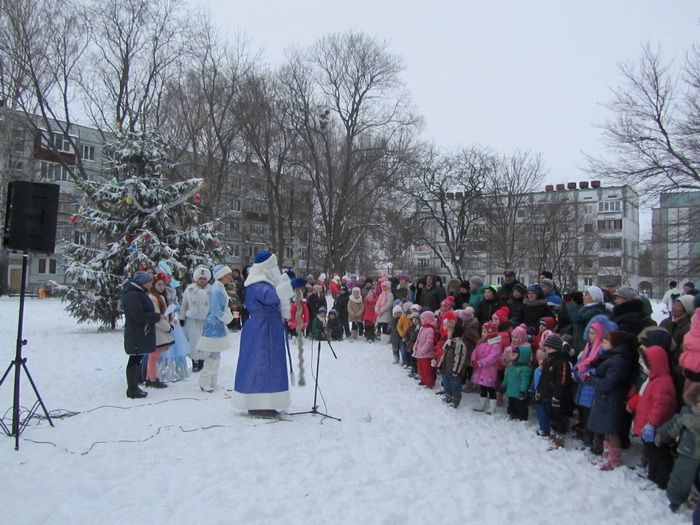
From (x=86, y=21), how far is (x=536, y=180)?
27921 mm

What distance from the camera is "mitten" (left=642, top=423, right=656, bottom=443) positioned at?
16.4 feet

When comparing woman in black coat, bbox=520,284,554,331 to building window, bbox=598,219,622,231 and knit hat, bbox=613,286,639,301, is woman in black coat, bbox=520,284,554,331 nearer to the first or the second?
knit hat, bbox=613,286,639,301

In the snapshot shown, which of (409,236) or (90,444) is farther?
(409,236)

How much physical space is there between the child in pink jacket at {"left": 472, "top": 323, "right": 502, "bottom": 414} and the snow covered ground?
325 mm

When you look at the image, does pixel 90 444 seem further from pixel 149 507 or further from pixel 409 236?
pixel 409 236

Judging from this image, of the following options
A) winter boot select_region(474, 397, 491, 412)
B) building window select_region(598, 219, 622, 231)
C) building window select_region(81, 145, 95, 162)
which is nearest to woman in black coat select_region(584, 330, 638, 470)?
winter boot select_region(474, 397, 491, 412)

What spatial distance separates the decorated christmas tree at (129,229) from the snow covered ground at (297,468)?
732 centimetres

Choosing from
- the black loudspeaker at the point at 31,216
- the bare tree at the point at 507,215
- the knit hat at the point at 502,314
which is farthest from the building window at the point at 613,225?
the black loudspeaker at the point at 31,216

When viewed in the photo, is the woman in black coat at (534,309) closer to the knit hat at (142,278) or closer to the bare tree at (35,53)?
the knit hat at (142,278)

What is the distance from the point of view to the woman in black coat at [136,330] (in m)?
7.82

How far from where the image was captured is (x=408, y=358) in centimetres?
1179

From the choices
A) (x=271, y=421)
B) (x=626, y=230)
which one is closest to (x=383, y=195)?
(x=271, y=421)

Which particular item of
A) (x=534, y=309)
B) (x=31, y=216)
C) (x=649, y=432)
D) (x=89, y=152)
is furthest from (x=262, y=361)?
(x=89, y=152)

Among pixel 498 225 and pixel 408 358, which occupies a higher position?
pixel 498 225
